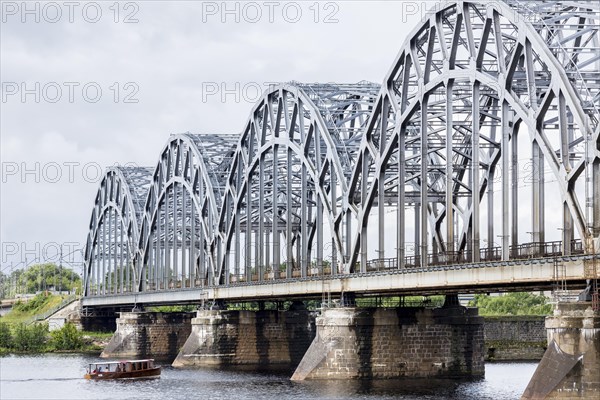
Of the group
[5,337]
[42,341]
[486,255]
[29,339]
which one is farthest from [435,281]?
[5,337]

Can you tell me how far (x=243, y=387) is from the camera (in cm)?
10594

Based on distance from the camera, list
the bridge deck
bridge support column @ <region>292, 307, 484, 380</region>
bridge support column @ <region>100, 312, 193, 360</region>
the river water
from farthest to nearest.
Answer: bridge support column @ <region>100, 312, 193, 360</region> → bridge support column @ <region>292, 307, 484, 380</region> → the river water → the bridge deck

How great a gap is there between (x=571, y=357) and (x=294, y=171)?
8406 centimetres

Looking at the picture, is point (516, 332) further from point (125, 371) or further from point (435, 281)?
point (435, 281)

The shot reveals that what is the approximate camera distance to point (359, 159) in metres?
109

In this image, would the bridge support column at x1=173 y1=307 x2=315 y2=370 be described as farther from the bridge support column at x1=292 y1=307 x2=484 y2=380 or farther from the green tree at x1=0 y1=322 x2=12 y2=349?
the green tree at x1=0 y1=322 x2=12 y2=349

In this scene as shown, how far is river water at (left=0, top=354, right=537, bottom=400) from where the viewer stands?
93.5m

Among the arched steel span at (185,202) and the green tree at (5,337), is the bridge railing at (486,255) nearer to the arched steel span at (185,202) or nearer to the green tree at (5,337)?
the arched steel span at (185,202)

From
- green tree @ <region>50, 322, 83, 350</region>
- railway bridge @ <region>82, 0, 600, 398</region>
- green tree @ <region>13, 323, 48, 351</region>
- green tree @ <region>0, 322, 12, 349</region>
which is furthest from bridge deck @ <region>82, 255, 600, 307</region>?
green tree @ <region>0, 322, 12, 349</region>

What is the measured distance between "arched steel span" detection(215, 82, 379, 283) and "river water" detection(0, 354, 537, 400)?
13.0m

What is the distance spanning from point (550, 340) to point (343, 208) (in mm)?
42012

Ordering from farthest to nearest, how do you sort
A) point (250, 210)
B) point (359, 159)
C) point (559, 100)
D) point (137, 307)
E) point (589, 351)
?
1. point (137, 307)
2. point (250, 210)
3. point (359, 159)
4. point (559, 100)
5. point (589, 351)

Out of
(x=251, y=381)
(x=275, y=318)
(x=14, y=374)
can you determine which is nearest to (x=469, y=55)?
(x=251, y=381)

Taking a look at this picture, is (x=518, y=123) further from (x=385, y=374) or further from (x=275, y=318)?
(x=275, y=318)
